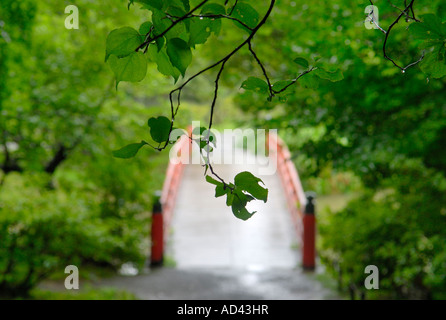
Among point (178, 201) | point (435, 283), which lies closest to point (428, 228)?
point (435, 283)

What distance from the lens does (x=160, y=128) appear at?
1085mm

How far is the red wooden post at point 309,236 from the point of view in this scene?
6773 millimetres

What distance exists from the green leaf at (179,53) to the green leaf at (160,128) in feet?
0.42

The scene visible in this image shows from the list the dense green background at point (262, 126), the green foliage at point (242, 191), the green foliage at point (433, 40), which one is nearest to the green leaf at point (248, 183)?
the green foliage at point (242, 191)

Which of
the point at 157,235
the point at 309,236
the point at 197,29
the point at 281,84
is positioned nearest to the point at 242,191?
the point at 281,84

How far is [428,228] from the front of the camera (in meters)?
4.55

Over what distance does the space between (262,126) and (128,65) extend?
3.31 meters

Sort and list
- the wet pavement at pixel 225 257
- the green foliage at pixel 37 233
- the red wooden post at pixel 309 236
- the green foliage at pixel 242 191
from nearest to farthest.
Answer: the green foliage at pixel 242 191 → the green foliage at pixel 37 233 → the wet pavement at pixel 225 257 → the red wooden post at pixel 309 236

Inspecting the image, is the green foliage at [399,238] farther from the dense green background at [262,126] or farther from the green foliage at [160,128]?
the green foliage at [160,128]

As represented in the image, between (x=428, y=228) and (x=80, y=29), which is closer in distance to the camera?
(x=428, y=228)

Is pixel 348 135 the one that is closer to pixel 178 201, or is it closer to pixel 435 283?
pixel 435 283

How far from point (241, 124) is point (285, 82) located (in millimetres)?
3425

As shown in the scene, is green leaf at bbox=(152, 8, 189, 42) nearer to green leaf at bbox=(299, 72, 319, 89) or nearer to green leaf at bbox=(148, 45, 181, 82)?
green leaf at bbox=(148, 45, 181, 82)

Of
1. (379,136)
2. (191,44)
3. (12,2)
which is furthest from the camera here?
(379,136)
